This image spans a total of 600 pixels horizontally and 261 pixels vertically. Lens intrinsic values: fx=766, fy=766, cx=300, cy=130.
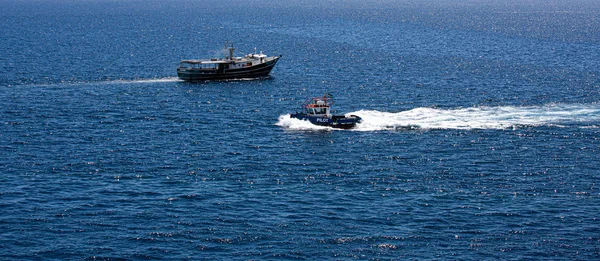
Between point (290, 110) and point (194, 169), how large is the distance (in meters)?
43.4

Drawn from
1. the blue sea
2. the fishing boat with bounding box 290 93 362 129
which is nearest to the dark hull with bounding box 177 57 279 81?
the blue sea

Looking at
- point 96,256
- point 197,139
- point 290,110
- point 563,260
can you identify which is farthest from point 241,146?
point 563,260

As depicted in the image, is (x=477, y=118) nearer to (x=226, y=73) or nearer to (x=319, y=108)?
(x=319, y=108)

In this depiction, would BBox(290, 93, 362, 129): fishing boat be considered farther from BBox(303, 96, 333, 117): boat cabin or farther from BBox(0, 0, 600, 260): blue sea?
BBox(0, 0, 600, 260): blue sea

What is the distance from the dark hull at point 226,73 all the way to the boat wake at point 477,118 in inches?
1931

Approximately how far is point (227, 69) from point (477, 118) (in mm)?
71970

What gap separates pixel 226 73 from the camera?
185 metres

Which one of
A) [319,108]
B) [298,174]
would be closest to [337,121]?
[319,108]

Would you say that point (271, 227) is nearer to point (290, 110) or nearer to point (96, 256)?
point (96, 256)

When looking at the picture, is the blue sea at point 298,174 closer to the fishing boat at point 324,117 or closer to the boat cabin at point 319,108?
the fishing boat at point 324,117

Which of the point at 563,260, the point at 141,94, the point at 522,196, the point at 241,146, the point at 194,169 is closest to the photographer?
the point at 563,260

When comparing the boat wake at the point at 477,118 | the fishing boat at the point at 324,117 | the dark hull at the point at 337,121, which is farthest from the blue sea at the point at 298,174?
the fishing boat at the point at 324,117

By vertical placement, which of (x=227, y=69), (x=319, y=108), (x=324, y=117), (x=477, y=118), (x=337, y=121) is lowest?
(x=337, y=121)

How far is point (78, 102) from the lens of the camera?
152m
